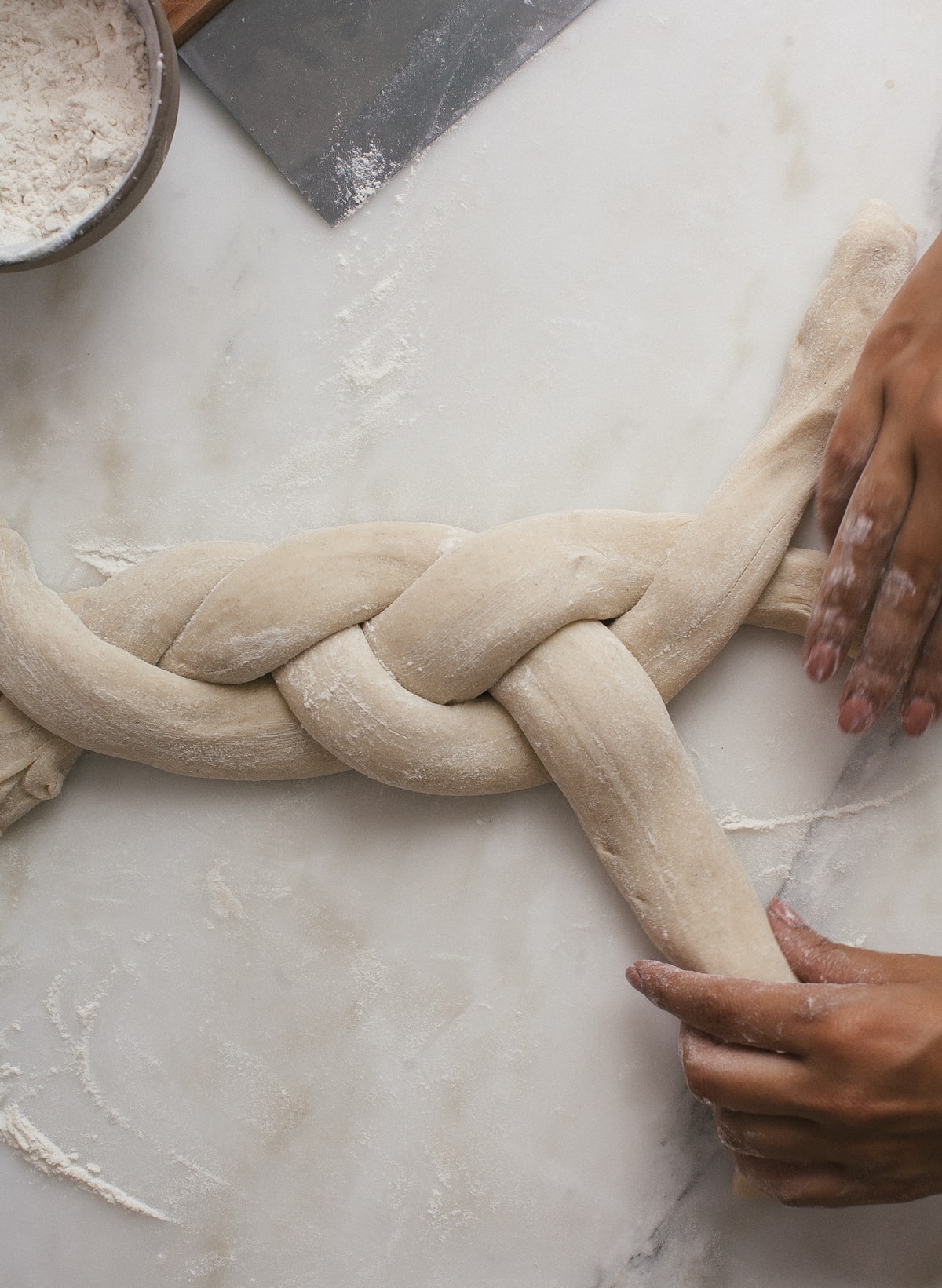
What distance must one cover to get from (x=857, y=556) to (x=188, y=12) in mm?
1093

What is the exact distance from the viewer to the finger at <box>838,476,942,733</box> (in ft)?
2.97

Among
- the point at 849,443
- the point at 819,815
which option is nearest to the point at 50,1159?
the point at 819,815

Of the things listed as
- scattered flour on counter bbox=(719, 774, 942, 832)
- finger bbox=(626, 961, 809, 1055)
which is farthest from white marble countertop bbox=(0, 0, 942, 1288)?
finger bbox=(626, 961, 809, 1055)

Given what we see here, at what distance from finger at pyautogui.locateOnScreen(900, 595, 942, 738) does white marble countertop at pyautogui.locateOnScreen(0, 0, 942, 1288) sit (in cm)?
9

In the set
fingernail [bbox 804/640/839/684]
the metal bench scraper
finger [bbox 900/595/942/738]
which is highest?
the metal bench scraper

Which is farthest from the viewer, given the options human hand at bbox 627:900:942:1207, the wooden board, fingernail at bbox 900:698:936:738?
the wooden board

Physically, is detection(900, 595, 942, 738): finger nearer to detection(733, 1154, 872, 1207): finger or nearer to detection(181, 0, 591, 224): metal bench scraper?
detection(733, 1154, 872, 1207): finger

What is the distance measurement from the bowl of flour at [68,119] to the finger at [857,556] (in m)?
0.92

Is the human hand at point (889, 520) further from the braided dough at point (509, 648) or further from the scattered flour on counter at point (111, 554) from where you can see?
the scattered flour on counter at point (111, 554)

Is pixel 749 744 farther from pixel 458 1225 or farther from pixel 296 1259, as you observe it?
pixel 296 1259

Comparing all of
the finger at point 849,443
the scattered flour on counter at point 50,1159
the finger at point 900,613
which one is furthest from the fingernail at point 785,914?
the scattered flour on counter at point 50,1159

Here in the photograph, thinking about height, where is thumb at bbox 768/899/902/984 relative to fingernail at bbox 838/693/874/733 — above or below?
below

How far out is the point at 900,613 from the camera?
94 centimetres

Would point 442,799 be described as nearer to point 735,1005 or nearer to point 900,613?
point 735,1005
